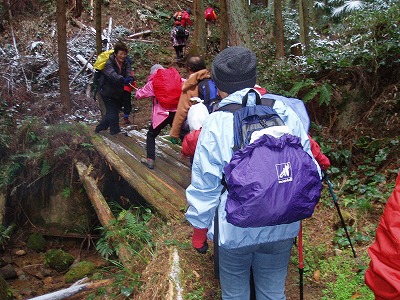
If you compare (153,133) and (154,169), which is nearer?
(153,133)

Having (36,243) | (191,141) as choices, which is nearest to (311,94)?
(191,141)

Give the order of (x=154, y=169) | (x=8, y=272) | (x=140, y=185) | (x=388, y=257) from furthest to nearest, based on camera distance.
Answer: (x=8, y=272) → (x=154, y=169) → (x=140, y=185) → (x=388, y=257)

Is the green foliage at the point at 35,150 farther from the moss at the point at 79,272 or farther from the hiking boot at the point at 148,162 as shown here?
the moss at the point at 79,272

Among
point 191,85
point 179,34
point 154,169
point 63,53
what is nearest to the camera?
point 191,85

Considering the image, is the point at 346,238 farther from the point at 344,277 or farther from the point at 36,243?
the point at 36,243

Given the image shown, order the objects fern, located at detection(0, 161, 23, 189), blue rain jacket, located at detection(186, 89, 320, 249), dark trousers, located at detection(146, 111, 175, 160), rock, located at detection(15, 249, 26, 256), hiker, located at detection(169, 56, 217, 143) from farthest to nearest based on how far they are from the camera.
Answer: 1. rock, located at detection(15, 249, 26, 256)
2. fern, located at detection(0, 161, 23, 189)
3. dark trousers, located at detection(146, 111, 175, 160)
4. hiker, located at detection(169, 56, 217, 143)
5. blue rain jacket, located at detection(186, 89, 320, 249)

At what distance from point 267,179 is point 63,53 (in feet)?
30.5

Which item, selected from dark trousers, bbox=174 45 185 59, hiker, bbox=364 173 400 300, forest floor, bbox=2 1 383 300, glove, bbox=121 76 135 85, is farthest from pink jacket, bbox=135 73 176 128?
dark trousers, bbox=174 45 185 59

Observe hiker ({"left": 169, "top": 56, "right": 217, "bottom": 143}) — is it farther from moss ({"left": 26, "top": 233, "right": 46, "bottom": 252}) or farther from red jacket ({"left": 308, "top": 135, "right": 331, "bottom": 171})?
moss ({"left": 26, "top": 233, "right": 46, "bottom": 252})

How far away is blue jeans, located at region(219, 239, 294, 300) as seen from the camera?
105 inches

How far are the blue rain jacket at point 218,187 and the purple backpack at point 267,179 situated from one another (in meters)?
0.10

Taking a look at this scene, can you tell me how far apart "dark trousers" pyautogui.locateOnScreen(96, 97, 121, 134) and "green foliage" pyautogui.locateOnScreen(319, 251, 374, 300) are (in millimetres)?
5377

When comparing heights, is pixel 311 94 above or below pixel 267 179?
above

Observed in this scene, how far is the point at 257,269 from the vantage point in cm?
277
